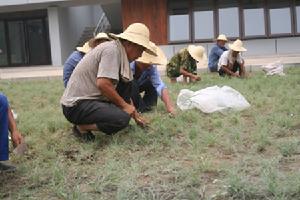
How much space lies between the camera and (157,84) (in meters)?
5.29

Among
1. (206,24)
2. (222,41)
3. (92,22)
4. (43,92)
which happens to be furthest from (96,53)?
(92,22)

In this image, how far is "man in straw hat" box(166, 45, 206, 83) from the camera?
8297mm

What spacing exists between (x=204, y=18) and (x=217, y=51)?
16.4 ft

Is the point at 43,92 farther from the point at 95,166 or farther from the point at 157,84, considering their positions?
the point at 95,166

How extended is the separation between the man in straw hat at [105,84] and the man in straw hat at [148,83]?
1.93ft

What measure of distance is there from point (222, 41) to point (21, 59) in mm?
9816

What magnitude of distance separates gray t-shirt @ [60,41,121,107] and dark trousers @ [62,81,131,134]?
57 millimetres

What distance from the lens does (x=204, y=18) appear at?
15273mm

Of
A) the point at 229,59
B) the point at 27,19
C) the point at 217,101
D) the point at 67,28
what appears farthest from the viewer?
the point at 67,28

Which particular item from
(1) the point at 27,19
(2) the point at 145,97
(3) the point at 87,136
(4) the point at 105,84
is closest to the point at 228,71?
(2) the point at 145,97

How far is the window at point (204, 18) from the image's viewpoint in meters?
15.2

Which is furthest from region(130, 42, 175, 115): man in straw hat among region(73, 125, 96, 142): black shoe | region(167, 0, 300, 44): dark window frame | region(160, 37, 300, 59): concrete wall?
region(167, 0, 300, 44): dark window frame

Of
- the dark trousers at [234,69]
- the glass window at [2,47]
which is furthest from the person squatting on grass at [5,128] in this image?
the glass window at [2,47]

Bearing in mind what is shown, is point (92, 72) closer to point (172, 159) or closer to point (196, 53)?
point (172, 159)
